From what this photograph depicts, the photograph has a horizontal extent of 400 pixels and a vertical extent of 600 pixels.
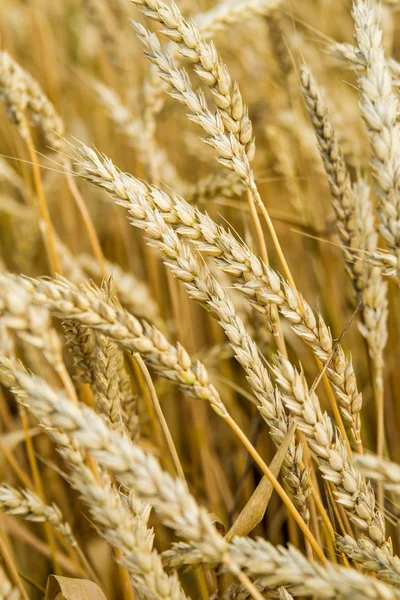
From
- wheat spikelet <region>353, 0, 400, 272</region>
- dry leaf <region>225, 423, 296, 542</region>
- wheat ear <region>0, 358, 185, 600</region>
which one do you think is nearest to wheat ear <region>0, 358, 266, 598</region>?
wheat ear <region>0, 358, 185, 600</region>

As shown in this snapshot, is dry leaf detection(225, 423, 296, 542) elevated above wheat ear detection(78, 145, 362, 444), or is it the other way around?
wheat ear detection(78, 145, 362, 444)

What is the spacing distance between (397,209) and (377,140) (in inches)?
2.3

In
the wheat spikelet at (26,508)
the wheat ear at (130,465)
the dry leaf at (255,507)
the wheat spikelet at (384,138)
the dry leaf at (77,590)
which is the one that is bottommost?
the dry leaf at (77,590)

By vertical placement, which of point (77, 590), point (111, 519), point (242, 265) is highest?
point (242, 265)

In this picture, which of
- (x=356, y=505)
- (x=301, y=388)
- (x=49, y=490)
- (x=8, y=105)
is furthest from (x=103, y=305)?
(x=49, y=490)

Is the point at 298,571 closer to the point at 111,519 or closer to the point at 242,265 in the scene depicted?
the point at 111,519

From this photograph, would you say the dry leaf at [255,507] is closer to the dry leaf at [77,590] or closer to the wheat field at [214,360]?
the wheat field at [214,360]

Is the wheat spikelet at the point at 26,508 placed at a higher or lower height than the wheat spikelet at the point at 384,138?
lower

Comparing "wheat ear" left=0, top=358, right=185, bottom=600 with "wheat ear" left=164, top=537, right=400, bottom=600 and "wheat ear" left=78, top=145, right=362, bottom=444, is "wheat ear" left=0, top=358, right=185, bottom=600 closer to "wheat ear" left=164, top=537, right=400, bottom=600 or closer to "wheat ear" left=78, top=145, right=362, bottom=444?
"wheat ear" left=164, top=537, right=400, bottom=600

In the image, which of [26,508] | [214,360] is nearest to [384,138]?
[26,508]

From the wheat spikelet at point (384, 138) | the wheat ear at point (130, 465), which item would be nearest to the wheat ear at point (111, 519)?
the wheat ear at point (130, 465)

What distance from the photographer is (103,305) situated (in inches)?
15.6

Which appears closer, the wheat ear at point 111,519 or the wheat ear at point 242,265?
the wheat ear at point 111,519

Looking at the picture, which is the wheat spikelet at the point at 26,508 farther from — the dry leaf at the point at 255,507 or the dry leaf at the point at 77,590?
the dry leaf at the point at 255,507
